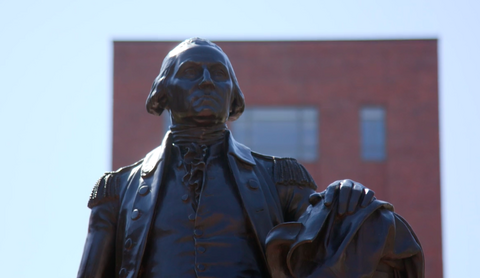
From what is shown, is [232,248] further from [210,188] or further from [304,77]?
[304,77]

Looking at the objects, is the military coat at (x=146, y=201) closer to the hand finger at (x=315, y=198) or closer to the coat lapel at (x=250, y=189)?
the coat lapel at (x=250, y=189)

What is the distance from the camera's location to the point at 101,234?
6.63 meters

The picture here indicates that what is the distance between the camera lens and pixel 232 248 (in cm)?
638

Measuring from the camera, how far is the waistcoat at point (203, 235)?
632 cm

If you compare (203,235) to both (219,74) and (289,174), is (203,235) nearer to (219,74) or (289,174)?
(289,174)

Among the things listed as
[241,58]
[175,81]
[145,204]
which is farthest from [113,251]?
[241,58]

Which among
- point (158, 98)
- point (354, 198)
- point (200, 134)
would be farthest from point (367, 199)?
point (158, 98)

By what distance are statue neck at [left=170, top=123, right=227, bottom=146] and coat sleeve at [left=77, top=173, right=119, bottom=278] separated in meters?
0.46

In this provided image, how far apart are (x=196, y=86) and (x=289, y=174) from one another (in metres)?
0.70

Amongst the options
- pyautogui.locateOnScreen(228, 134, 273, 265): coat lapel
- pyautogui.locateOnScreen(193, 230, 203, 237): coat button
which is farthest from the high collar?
pyautogui.locateOnScreen(193, 230, 203, 237): coat button

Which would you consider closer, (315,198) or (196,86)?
(315,198)

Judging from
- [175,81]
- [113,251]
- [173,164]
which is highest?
[175,81]

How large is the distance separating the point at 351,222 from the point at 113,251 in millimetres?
1357

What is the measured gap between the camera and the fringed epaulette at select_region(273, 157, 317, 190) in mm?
6715
